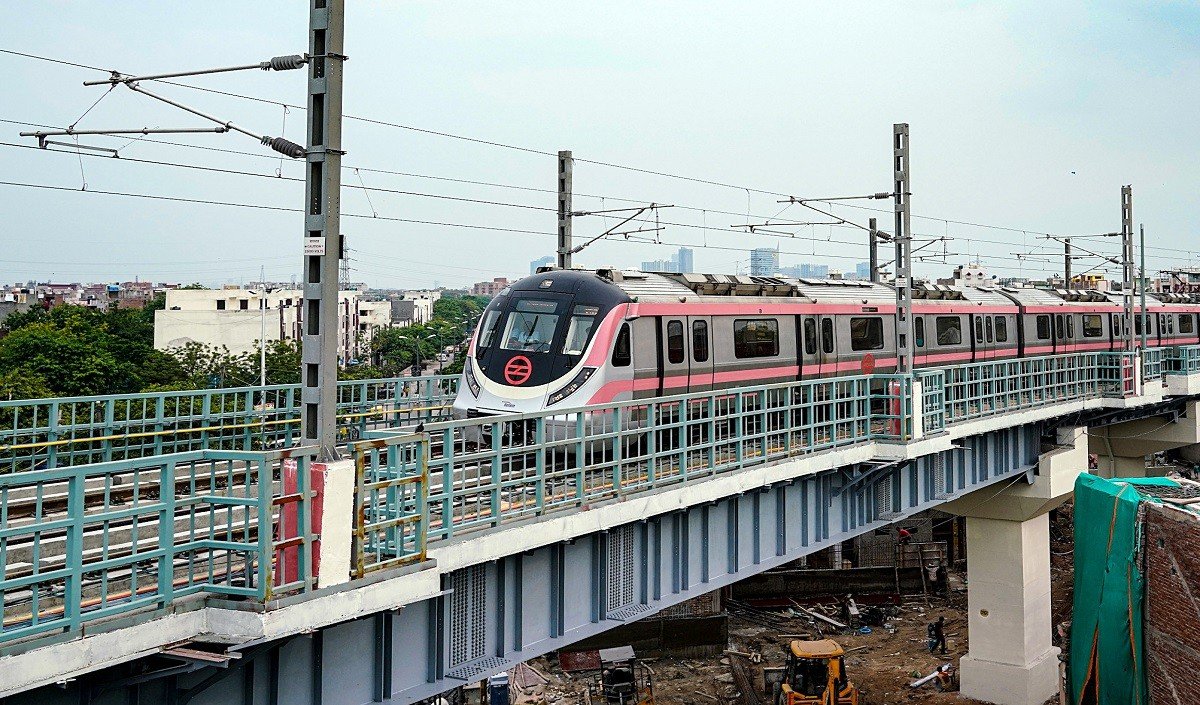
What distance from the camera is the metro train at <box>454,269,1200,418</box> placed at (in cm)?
1786

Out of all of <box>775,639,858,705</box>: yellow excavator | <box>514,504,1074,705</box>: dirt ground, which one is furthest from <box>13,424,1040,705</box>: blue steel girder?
<box>514,504,1074,705</box>: dirt ground

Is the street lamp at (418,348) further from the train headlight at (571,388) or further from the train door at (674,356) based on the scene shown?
the train headlight at (571,388)

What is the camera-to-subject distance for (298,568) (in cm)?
948

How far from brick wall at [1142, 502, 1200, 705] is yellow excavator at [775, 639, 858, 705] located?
876cm

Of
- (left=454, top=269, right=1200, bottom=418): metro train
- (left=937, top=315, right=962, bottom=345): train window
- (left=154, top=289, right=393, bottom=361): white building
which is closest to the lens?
(left=454, top=269, right=1200, bottom=418): metro train

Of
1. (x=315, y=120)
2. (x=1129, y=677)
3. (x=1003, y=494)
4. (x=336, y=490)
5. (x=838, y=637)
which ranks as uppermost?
(x=315, y=120)

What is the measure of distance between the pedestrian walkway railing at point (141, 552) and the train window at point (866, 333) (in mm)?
16111

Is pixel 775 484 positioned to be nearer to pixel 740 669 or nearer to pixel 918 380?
pixel 918 380

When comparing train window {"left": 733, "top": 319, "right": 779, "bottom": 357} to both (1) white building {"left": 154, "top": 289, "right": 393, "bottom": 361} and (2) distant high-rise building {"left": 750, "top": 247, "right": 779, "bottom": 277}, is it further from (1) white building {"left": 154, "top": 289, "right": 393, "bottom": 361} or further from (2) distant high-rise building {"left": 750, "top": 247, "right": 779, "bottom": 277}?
(1) white building {"left": 154, "top": 289, "right": 393, "bottom": 361}

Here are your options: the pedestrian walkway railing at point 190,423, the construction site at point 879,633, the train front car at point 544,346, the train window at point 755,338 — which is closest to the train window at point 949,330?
the construction site at point 879,633

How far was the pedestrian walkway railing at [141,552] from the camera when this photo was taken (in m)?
7.89

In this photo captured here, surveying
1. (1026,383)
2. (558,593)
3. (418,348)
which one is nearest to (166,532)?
(558,593)

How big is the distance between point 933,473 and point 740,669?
42.9 ft

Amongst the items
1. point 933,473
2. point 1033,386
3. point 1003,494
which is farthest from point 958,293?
point 933,473
